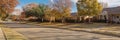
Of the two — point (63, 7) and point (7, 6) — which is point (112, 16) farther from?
point (7, 6)

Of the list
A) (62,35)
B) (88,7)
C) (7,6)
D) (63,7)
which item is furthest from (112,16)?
(62,35)

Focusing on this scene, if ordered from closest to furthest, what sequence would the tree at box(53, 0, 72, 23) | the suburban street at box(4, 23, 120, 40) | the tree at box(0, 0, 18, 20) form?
the suburban street at box(4, 23, 120, 40), the tree at box(0, 0, 18, 20), the tree at box(53, 0, 72, 23)

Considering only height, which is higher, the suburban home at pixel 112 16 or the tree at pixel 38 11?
the tree at pixel 38 11

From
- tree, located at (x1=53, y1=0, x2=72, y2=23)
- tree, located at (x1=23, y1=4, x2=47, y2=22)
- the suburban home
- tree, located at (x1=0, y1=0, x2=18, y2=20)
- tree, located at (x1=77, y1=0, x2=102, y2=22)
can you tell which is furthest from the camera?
tree, located at (x1=23, y1=4, x2=47, y2=22)

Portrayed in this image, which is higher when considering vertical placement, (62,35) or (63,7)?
(63,7)

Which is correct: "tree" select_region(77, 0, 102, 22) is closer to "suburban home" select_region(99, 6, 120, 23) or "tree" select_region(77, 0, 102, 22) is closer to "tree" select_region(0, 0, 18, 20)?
"suburban home" select_region(99, 6, 120, 23)

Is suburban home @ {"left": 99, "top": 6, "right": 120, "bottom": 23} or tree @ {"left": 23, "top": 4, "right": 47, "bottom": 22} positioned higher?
tree @ {"left": 23, "top": 4, "right": 47, "bottom": 22}

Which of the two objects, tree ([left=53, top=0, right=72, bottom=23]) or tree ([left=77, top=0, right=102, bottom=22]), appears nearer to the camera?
tree ([left=77, top=0, right=102, bottom=22])

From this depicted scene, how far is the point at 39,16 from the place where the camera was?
87.4m

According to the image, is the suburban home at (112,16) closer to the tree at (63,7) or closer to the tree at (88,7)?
the tree at (88,7)

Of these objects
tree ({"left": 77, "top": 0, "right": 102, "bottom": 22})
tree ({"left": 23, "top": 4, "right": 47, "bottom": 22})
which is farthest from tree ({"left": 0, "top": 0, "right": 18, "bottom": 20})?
tree ({"left": 23, "top": 4, "right": 47, "bottom": 22})

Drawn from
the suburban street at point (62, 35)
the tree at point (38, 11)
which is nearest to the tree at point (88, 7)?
the suburban street at point (62, 35)

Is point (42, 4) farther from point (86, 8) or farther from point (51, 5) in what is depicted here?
point (86, 8)

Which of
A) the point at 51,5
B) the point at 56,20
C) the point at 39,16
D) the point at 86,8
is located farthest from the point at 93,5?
the point at 39,16
